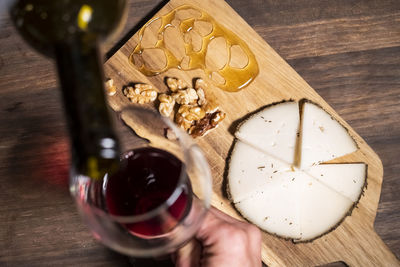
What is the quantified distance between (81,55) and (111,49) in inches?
22.6

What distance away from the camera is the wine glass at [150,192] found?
25.3 inches

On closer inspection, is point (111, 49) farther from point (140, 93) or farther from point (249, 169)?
point (249, 169)

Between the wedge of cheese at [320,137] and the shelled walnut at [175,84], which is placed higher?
the shelled walnut at [175,84]

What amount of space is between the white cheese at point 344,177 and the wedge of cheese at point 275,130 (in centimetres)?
7

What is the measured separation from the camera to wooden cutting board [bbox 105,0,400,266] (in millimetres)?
947

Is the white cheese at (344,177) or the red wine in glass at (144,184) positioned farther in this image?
the white cheese at (344,177)

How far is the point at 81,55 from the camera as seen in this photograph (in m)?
0.46

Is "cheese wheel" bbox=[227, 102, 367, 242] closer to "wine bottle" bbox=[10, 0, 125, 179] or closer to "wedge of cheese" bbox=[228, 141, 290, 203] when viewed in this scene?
"wedge of cheese" bbox=[228, 141, 290, 203]

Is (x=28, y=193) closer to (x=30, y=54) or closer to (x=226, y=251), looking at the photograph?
(x=30, y=54)

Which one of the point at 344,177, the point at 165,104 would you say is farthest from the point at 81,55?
the point at 344,177

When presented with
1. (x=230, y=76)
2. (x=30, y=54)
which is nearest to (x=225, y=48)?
(x=230, y=76)

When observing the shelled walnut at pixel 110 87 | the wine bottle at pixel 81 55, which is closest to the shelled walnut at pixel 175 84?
the shelled walnut at pixel 110 87

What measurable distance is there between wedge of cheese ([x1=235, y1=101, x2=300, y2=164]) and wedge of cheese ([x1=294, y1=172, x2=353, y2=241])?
0.25 ft

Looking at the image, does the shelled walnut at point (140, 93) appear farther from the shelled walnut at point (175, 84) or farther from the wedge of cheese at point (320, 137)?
the wedge of cheese at point (320, 137)
